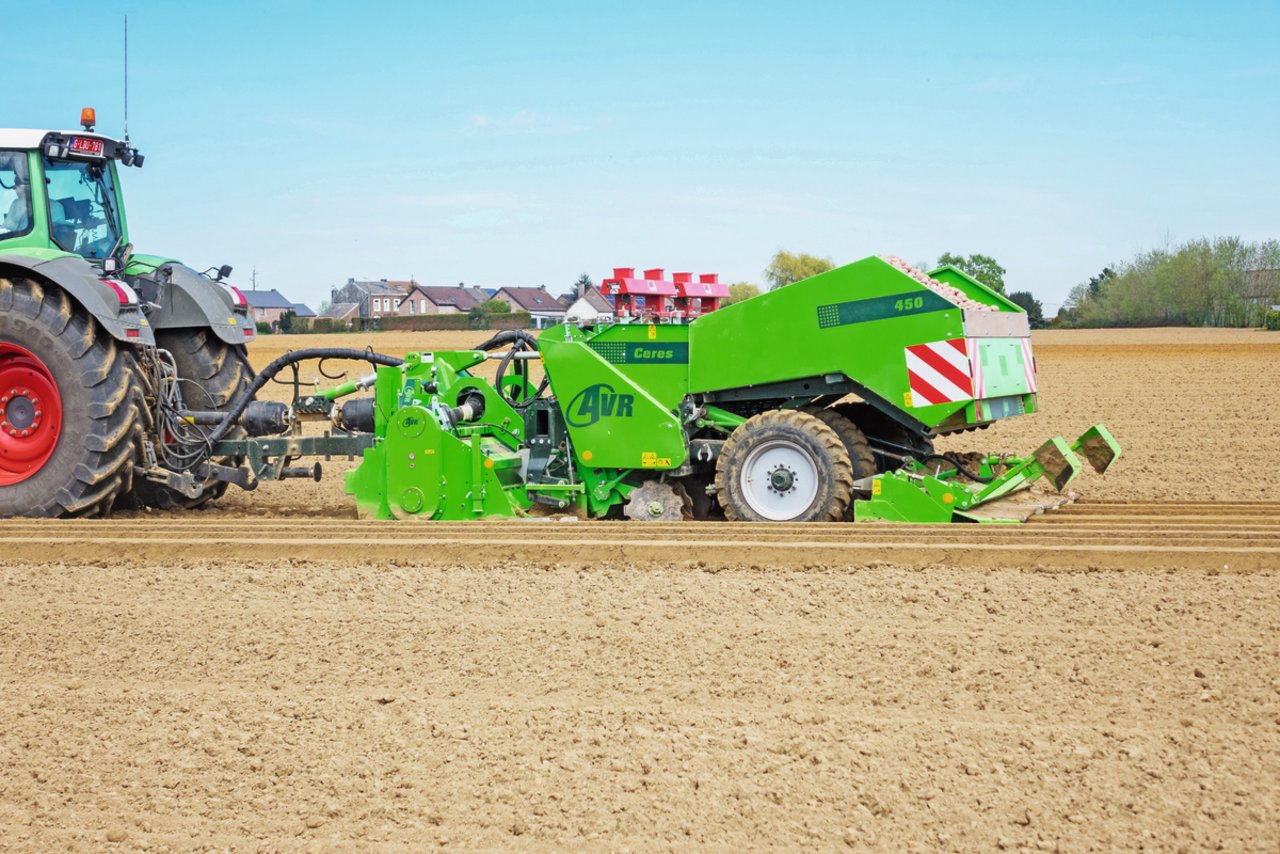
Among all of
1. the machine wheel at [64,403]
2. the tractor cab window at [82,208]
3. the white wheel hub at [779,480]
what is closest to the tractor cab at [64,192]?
the tractor cab window at [82,208]

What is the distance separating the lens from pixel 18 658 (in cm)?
514

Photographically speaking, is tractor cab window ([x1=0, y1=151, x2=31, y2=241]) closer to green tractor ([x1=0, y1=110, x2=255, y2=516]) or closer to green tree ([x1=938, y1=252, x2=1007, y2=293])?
green tractor ([x1=0, y1=110, x2=255, y2=516])

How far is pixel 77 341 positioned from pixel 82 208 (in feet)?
4.18

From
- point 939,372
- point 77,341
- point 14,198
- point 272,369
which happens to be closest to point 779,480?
point 939,372

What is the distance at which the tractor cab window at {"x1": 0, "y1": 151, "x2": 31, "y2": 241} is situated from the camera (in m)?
8.05

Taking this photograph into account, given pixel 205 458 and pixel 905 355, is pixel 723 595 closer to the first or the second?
pixel 905 355

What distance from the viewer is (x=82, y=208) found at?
8.52 meters

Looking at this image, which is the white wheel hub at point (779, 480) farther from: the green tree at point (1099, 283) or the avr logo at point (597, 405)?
the green tree at point (1099, 283)

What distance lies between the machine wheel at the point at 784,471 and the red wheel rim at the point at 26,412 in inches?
171

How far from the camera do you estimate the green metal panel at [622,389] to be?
819 centimetres

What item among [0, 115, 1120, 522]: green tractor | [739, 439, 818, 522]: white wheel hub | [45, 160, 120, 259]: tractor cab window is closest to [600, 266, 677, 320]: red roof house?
[0, 115, 1120, 522]: green tractor

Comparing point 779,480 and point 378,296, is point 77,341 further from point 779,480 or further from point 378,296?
point 378,296

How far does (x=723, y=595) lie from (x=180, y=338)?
5.13 meters

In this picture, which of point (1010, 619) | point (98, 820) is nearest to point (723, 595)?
point (1010, 619)
